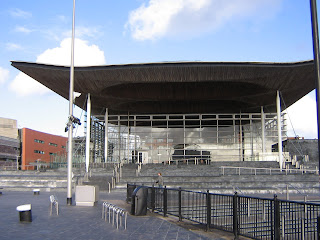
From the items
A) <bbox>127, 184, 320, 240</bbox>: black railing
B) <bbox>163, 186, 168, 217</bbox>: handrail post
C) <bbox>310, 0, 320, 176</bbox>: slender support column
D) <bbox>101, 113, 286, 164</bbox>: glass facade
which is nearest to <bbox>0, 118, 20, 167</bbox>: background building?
<bbox>101, 113, 286, 164</bbox>: glass facade

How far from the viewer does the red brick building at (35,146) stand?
95.2 meters

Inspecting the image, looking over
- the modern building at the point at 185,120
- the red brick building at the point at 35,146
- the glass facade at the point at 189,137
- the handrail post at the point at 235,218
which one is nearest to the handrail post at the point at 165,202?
the handrail post at the point at 235,218

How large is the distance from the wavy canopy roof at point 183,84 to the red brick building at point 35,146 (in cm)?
4710

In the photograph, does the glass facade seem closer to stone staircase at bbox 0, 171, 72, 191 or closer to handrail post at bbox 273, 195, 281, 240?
stone staircase at bbox 0, 171, 72, 191

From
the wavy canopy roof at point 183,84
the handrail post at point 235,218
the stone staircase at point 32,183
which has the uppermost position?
the wavy canopy roof at point 183,84

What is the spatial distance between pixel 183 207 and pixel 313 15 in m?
7.96

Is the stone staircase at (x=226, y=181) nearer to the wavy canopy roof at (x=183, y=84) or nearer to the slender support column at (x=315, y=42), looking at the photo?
the wavy canopy roof at (x=183, y=84)

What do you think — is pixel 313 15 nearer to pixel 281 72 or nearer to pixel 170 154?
pixel 281 72

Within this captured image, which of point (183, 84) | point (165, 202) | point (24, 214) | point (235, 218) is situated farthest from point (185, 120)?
point (235, 218)

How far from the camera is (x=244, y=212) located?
10.9 meters

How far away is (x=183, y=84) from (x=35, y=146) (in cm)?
6829

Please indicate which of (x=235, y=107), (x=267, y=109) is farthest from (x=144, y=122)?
(x=267, y=109)

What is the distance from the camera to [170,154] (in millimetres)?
49750

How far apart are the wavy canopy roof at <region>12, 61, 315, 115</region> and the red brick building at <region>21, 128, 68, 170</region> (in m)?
47.1
